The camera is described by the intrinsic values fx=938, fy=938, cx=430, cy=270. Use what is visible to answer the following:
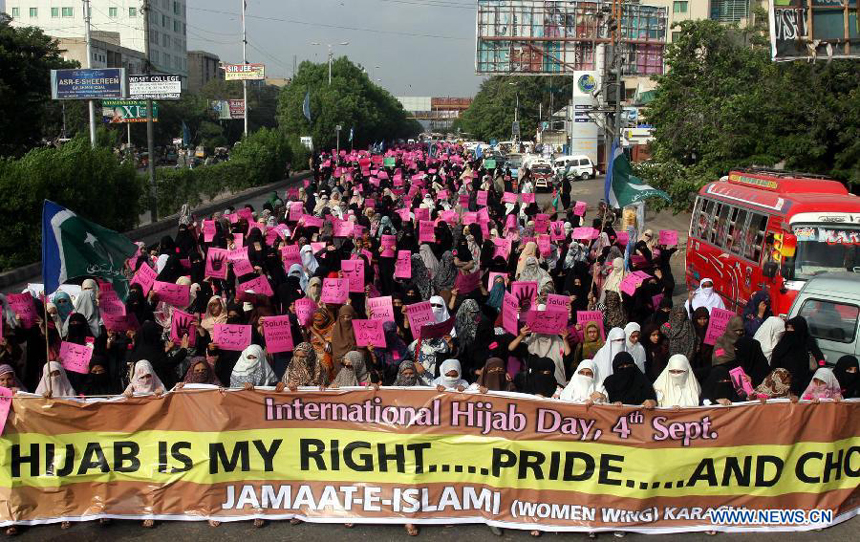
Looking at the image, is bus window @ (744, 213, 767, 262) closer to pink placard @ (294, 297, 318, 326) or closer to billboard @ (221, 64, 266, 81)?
pink placard @ (294, 297, 318, 326)

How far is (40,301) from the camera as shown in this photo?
8.44 m

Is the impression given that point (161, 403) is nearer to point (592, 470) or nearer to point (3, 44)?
point (592, 470)

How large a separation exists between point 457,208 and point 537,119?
218 feet

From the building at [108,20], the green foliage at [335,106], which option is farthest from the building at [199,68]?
the green foliage at [335,106]

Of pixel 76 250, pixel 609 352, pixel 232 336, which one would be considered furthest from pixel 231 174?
pixel 609 352

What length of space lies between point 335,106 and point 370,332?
5653 cm

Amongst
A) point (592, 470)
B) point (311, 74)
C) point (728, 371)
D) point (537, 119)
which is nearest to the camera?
point (592, 470)

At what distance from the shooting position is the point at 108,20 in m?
92.7

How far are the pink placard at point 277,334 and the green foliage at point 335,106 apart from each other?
54761mm

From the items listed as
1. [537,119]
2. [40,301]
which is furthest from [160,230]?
[537,119]

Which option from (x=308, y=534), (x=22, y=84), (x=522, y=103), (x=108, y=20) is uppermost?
(x=108, y=20)

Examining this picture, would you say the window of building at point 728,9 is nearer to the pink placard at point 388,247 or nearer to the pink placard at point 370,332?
the pink placard at point 388,247

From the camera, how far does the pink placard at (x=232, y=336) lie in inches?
284

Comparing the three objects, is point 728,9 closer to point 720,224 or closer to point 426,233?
point 720,224
